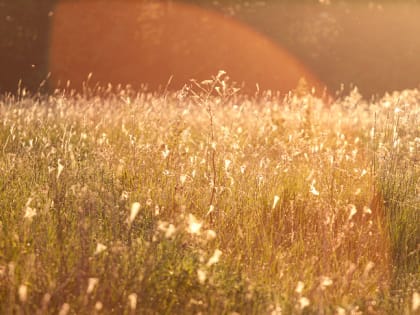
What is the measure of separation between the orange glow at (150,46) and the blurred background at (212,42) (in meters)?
0.03

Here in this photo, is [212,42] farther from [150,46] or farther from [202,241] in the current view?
[202,241]

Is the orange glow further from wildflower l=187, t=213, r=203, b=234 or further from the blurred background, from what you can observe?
wildflower l=187, t=213, r=203, b=234

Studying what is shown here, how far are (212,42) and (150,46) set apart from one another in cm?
227

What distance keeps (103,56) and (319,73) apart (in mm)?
8749

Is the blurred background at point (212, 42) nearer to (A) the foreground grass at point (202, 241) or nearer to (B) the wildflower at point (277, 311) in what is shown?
(A) the foreground grass at point (202, 241)

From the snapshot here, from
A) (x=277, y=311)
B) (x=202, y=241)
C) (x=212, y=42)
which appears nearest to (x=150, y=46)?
(x=212, y=42)

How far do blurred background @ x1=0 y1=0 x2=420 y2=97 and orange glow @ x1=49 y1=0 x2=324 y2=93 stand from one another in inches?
1.1

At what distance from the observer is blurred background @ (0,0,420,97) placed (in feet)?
58.5

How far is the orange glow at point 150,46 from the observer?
17.8m

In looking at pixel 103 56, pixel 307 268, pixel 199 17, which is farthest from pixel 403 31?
pixel 307 268

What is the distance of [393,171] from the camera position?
4.34 m

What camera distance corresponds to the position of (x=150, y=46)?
1878 centimetres

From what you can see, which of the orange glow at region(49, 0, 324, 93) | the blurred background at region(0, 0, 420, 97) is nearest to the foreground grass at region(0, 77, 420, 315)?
the blurred background at region(0, 0, 420, 97)

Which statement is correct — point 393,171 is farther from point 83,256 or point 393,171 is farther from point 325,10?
point 325,10
